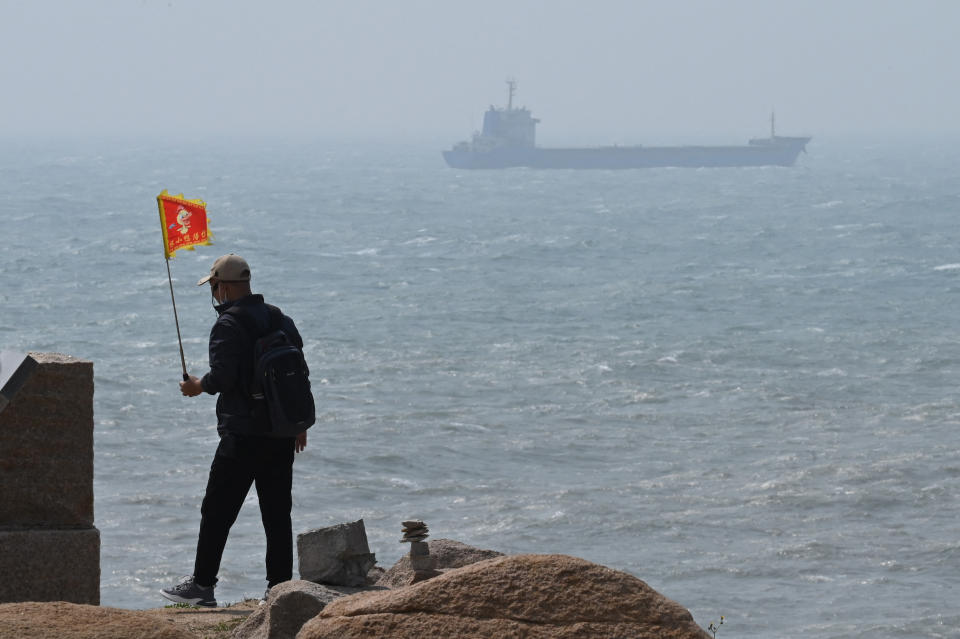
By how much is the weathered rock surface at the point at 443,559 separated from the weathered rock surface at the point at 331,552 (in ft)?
0.77

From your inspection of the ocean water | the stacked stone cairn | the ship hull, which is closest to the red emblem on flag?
the stacked stone cairn

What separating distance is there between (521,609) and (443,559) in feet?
8.95

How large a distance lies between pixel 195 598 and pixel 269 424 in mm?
926

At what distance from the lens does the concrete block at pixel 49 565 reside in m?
5.34

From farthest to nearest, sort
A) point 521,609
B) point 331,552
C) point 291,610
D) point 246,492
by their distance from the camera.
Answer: point 246,492
point 331,552
point 291,610
point 521,609

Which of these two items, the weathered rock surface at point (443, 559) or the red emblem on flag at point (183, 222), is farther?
the red emblem on flag at point (183, 222)

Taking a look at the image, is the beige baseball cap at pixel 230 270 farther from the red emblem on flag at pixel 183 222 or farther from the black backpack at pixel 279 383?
the red emblem on flag at pixel 183 222

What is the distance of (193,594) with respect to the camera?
6262mm

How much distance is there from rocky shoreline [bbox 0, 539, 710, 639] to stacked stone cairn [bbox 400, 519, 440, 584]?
5.08 feet

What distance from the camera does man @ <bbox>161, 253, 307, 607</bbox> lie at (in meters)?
5.79

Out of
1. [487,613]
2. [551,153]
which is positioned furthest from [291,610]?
[551,153]

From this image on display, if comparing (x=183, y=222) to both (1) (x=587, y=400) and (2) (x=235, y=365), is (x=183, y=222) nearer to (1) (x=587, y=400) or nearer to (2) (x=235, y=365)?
(2) (x=235, y=365)

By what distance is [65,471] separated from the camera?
543cm

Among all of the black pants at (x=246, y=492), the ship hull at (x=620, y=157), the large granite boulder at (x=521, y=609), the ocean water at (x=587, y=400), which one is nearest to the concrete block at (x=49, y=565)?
the black pants at (x=246, y=492)
